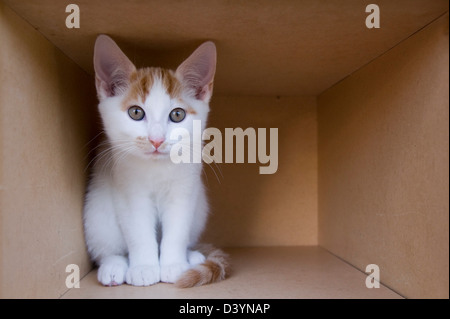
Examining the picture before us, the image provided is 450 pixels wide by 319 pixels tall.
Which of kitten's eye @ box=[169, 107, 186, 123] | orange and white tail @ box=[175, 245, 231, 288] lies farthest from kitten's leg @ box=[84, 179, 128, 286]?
kitten's eye @ box=[169, 107, 186, 123]

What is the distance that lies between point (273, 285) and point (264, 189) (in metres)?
0.77

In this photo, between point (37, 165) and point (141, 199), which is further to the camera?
point (141, 199)

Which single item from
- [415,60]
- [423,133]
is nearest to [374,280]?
[423,133]

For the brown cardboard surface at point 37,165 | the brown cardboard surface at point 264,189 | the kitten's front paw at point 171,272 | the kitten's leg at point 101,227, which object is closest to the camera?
Result: the brown cardboard surface at point 37,165

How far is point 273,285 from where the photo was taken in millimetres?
1246

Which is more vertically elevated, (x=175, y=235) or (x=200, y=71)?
(x=200, y=71)

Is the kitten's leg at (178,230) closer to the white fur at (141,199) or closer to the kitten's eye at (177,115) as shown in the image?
the white fur at (141,199)

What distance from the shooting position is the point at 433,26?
1.04 meters

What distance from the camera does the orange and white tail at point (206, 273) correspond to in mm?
1209

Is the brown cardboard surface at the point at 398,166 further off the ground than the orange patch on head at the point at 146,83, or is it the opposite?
the orange patch on head at the point at 146,83

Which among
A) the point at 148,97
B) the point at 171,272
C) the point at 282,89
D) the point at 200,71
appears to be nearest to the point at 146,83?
the point at 148,97

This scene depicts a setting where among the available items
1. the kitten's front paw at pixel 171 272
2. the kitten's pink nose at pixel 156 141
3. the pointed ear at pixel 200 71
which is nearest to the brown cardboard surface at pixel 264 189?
the pointed ear at pixel 200 71

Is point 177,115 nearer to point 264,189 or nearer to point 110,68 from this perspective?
point 110,68

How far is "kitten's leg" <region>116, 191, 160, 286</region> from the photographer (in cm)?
131
